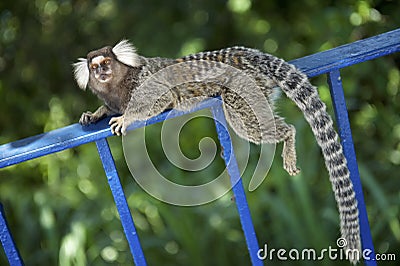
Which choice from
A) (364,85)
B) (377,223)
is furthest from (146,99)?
(364,85)

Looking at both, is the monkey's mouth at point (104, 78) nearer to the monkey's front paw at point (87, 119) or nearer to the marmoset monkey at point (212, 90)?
the marmoset monkey at point (212, 90)

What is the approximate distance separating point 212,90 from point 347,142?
0.46 m

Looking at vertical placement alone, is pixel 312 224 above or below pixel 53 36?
below

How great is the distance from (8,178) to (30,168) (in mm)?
122

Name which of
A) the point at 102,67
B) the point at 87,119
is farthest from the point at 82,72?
the point at 87,119

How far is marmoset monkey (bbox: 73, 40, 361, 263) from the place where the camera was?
158 cm

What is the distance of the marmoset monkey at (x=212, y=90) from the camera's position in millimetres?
1585

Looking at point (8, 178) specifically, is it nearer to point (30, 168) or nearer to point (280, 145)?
point (30, 168)

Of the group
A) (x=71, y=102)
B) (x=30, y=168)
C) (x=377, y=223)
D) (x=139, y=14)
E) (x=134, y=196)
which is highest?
(x=139, y=14)

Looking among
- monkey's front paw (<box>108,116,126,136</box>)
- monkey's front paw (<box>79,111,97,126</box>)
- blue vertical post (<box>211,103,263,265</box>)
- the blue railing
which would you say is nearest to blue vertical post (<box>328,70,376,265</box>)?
the blue railing

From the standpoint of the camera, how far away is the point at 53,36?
3.30m

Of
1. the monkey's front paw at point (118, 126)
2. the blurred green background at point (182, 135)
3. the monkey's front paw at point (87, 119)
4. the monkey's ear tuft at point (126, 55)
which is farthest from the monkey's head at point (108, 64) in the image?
the blurred green background at point (182, 135)

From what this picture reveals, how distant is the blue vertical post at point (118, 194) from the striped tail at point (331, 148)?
1.63ft

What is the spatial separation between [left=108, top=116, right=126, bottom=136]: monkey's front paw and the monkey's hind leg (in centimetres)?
47
